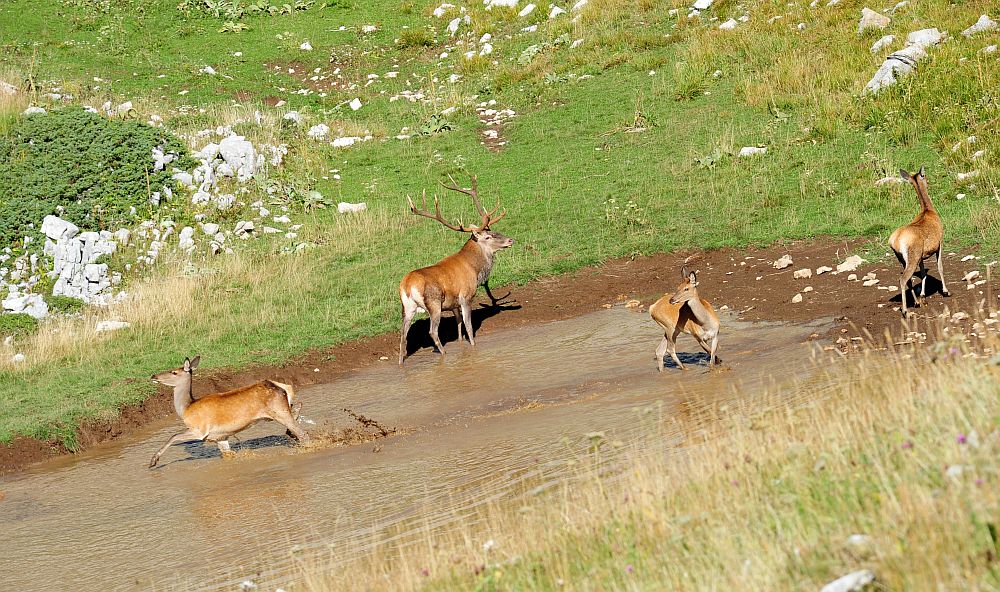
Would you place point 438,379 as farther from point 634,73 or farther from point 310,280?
point 634,73

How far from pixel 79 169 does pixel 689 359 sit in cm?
1176

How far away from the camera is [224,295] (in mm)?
15430

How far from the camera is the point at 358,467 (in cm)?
922

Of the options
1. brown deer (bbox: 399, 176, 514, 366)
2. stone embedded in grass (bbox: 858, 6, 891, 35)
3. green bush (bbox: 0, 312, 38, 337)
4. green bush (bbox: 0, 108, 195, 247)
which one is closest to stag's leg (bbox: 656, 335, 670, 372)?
brown deer (bbox: 399, 176, 514, 366)

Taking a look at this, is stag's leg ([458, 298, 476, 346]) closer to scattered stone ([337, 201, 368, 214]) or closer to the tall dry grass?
scattered stone ([337, 201, 368, 214])

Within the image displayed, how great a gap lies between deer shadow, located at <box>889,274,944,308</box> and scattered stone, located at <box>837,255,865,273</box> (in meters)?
0.92

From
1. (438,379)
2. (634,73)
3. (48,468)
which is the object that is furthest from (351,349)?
(634,73)

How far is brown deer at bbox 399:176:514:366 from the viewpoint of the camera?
13.5 metres

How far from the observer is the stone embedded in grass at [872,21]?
19984 millimetres

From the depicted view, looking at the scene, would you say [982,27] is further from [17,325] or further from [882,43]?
[17,325]

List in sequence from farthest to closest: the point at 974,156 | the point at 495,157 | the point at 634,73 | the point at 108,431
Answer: the point at 634,73 < the point at 495,157 < the point at 974,156 < the point at 108,431

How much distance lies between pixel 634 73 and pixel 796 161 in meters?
6.33

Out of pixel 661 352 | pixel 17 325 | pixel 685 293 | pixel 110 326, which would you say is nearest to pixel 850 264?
pixel 685 293

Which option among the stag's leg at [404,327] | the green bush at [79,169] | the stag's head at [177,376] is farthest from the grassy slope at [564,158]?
→ the green bush at [79,169]
